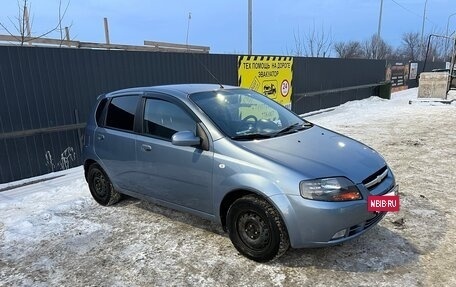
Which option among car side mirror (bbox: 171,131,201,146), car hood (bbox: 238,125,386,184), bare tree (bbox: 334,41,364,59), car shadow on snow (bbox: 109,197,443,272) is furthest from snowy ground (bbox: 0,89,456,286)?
bare tree (bbox: 334,41,364,59)

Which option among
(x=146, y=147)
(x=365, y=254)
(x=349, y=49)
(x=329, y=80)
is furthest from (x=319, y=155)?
(x=349, y=49)

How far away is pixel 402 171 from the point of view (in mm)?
6152

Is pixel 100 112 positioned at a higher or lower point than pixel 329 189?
higher

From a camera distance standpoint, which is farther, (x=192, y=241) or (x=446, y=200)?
(x=446, y=200)

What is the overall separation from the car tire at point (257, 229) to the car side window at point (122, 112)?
1796 millimetres

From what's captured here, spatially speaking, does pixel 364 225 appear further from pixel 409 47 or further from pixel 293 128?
pixel 409 47

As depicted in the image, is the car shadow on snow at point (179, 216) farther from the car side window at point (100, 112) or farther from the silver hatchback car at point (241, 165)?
the car side window at point (100, 112)

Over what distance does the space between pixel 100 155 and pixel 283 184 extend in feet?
8.89

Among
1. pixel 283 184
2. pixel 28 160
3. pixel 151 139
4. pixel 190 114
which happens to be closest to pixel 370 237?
pixel 283 184

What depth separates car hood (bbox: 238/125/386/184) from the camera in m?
3.26

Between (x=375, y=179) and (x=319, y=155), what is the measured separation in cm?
56

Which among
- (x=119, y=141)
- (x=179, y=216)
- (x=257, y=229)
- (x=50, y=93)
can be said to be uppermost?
(x=50, y=93)

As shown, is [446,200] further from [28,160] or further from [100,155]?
[28,160]

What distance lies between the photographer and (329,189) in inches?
124
